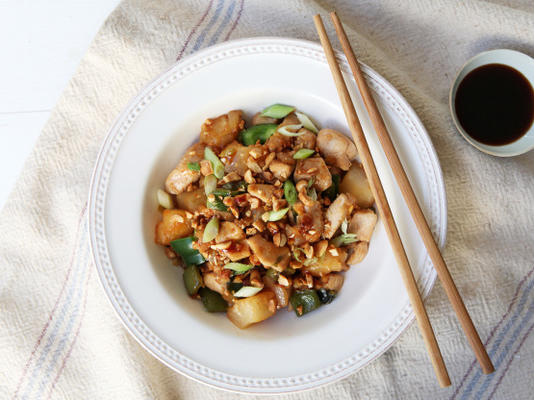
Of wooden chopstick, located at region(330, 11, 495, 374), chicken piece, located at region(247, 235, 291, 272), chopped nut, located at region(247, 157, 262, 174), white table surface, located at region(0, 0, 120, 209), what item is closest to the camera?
wooden chopstick, located at region(330, 11, 495, 374)

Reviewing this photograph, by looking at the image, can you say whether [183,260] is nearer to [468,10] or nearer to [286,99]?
[286,99]

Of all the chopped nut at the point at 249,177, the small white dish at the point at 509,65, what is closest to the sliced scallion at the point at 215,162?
the chopped nut at the point at 249,177

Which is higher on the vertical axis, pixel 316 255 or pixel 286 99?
pixel 286 99

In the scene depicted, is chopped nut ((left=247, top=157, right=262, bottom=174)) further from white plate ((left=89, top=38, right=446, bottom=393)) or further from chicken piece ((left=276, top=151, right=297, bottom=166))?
white plate ((left=89, top=38, right=446, bottom=393))

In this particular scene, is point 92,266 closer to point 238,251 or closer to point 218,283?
point 218,283

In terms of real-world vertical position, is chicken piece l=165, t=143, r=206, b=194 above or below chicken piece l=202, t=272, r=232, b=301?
above

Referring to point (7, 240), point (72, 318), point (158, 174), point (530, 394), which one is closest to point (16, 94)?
point (7, 240)

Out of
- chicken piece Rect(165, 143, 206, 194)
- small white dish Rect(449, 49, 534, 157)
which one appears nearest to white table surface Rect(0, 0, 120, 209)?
chicken piece Rect(165, 143, 206, 194)

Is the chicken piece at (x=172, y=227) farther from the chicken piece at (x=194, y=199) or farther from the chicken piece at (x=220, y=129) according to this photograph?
the chicken piece at (x=220, y=129)

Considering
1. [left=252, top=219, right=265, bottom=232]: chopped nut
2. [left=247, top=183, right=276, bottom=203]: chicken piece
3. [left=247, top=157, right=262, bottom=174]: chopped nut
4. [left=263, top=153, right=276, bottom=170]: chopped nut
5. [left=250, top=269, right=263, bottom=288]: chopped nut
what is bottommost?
[left=250, top=269, right=263, bottom=288]: chopped nut
